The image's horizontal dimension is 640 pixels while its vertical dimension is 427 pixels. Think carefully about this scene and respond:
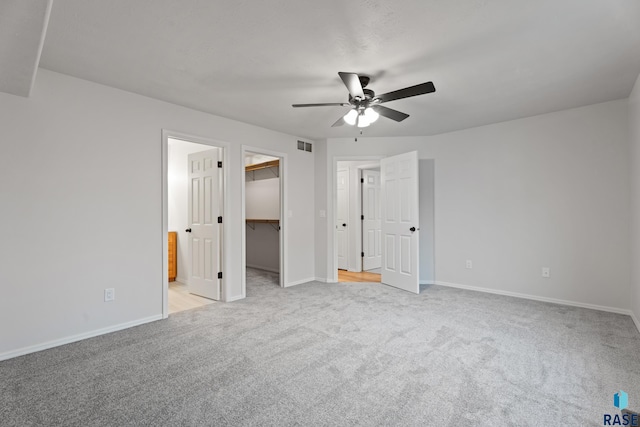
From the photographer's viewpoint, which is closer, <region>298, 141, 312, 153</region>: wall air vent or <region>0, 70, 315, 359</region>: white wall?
<region>0, 70, 315, 359</region>: white wall

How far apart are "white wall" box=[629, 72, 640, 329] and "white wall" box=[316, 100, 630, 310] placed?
18 cm

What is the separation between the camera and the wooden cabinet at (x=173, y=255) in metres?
5.09

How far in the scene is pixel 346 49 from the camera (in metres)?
2.34

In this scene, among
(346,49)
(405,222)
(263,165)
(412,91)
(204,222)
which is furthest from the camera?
(263,165)

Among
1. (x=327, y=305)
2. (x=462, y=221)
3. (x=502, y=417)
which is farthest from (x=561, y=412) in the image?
(x=462, y=221)

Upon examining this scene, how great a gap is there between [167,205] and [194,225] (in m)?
1.11

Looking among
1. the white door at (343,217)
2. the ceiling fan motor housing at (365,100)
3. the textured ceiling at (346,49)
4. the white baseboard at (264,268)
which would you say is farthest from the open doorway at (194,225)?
the white door at (343,217)

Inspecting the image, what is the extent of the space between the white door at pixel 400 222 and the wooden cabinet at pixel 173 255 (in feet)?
11.5

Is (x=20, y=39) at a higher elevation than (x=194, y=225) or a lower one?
higher

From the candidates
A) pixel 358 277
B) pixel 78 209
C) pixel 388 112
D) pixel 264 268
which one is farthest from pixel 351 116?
pixel 264 268

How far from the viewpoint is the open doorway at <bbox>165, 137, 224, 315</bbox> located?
4086mm

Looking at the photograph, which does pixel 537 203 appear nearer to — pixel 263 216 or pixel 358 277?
pixel 358 277

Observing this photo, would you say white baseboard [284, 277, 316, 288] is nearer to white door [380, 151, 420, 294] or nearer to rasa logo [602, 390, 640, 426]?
white door [380, 151, 420, 294]

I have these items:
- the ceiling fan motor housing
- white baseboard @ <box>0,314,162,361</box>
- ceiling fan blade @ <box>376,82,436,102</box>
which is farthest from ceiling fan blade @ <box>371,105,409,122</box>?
white baseboard @ <box>0,314,162,361</box>
